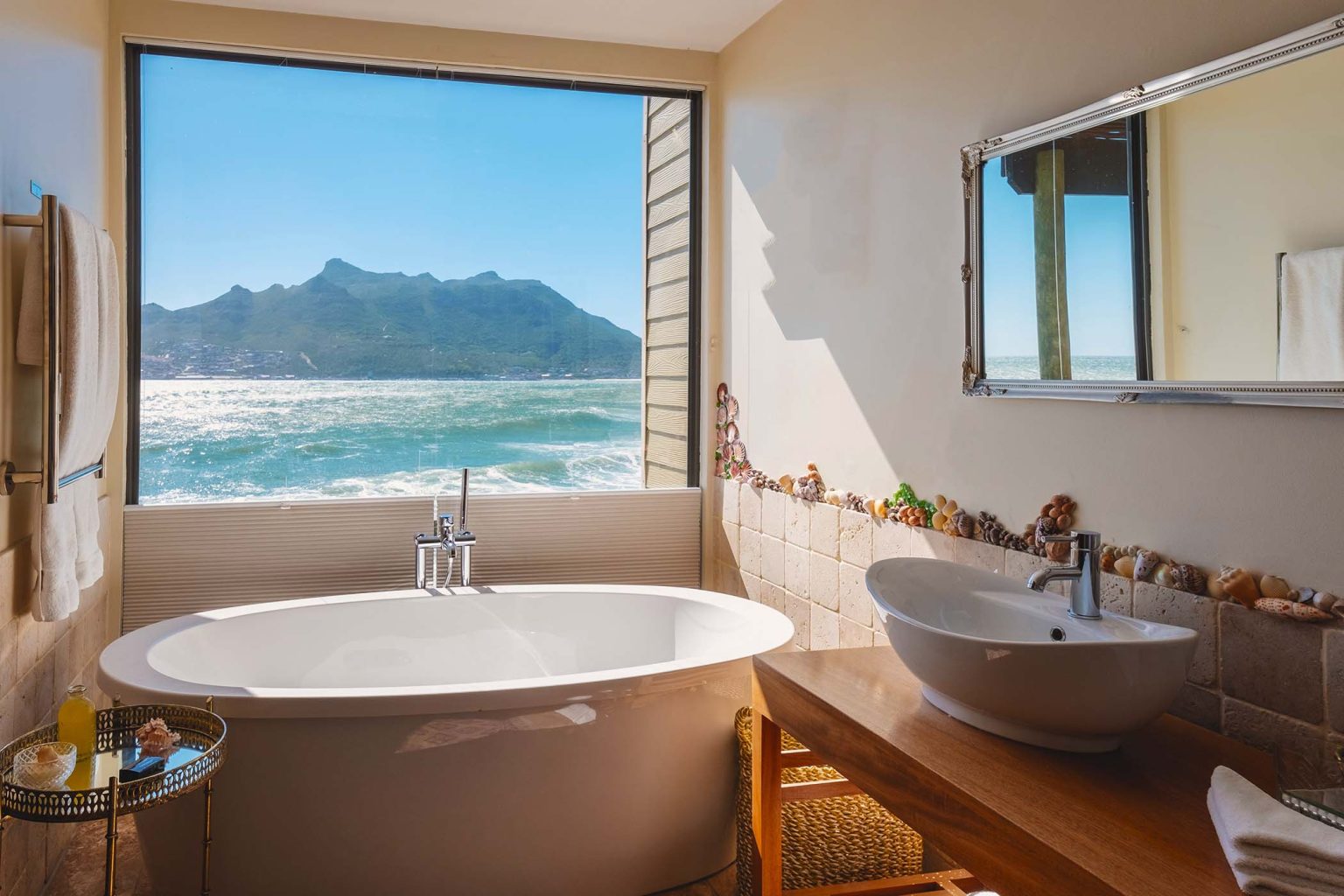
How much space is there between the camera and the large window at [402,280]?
3.47m

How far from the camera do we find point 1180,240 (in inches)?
67.7

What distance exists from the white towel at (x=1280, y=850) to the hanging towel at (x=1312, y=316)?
69cm

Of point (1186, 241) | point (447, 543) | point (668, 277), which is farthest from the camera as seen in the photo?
point (668, 277)

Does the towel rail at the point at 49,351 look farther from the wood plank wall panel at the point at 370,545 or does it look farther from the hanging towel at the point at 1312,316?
the hanging towel at the point at 1312,316

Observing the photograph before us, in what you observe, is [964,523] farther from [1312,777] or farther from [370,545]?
[370,545]

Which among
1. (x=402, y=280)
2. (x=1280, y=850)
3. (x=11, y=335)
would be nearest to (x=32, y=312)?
(x=11, y=335)

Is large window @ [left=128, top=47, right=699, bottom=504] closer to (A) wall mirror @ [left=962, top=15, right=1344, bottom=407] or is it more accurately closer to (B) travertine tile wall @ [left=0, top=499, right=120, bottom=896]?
(B) travertine tile wall @ [left=0, top=499, right=120, bottom=896]

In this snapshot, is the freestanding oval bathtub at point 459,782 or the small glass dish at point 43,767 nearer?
the small glass dish at point 43,767

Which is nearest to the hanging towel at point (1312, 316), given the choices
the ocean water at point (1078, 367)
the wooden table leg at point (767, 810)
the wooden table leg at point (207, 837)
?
the ocean water at point (1078, 367)

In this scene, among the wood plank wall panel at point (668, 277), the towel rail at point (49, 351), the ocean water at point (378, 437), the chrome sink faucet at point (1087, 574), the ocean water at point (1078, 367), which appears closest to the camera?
the chrome sink faucet at point (1087, 574)

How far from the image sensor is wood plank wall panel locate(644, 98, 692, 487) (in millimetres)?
3949

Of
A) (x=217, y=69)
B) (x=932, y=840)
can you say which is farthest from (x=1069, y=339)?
(x=217, y=69)

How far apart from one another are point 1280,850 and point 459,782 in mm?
1665

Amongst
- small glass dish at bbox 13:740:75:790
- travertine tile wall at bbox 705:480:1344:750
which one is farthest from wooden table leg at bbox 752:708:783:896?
small glass dish at bbox 13:740:75:790
